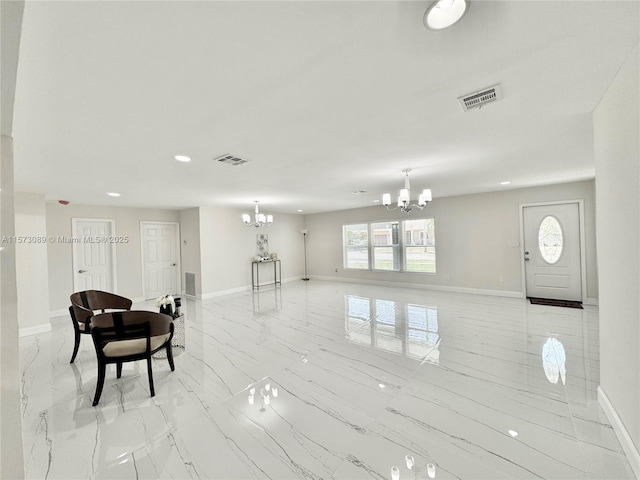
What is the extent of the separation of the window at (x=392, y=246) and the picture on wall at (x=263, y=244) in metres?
2.44

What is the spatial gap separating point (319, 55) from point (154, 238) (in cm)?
693

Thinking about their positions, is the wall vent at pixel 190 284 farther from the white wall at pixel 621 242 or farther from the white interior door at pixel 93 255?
the white wall at pixel 621 242

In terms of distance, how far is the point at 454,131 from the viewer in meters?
2.42

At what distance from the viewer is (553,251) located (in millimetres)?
5352

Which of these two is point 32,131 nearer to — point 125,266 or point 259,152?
point 259,152

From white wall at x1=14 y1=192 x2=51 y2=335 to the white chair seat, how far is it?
3.22 m

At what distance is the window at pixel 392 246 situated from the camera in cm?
693

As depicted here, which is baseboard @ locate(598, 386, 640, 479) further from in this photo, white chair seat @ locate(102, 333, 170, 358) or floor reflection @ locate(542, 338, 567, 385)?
white chair seat @ locate(102, 333, 170, 358)

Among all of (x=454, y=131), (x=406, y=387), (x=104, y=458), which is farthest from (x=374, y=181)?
(x=104, y=458)

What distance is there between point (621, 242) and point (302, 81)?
2.23 m

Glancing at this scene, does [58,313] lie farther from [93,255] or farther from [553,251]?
[553,251]

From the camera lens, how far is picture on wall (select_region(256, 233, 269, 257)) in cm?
791

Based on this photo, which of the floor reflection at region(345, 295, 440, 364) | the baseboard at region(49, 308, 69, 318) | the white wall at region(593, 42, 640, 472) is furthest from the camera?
the baseboard at region(49, 308, 69, 318)

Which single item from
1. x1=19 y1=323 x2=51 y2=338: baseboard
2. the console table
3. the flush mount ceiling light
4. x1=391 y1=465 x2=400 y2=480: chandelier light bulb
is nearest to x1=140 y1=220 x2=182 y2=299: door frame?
the console table
